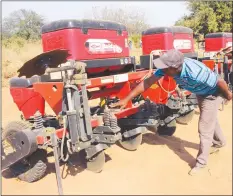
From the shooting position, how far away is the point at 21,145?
11.3ft

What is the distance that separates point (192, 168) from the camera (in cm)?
393

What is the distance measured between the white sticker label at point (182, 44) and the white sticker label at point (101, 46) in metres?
1.60

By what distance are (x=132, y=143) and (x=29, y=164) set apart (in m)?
1.58

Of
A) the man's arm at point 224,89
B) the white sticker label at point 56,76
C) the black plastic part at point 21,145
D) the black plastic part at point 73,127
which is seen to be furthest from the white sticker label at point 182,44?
the black plastic part at point 21,145

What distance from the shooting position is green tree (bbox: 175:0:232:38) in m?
20.5

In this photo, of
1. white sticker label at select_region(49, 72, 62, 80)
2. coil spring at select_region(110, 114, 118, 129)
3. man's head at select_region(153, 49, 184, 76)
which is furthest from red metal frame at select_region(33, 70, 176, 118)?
man's head at select_region(153, 49, 184, 76)

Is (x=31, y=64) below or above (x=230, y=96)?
above

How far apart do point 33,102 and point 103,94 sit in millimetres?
1029

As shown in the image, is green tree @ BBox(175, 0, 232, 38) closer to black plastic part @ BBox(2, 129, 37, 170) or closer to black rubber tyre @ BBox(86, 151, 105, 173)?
black rubber tyre @ BBox(86, 151, 105, 173)

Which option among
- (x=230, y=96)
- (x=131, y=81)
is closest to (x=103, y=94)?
(x=131, y=81)

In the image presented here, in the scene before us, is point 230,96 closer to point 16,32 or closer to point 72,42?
point 72,42

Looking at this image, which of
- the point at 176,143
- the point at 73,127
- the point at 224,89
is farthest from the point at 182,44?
the point at 73,127

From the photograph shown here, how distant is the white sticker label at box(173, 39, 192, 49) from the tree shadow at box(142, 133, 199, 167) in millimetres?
1616

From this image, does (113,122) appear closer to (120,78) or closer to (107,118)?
(107,118)
